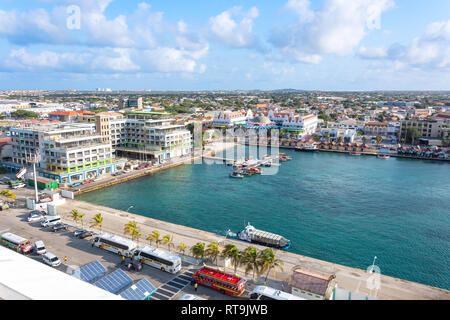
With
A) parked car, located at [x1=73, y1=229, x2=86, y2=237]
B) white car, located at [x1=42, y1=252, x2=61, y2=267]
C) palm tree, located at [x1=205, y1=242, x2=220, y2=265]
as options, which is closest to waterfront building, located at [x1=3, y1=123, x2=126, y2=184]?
parked car, located at [x1=73, y1=229, x2=86, y2=237]

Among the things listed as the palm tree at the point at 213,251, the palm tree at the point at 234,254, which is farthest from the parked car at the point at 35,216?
the palm tree at the point at 234,254

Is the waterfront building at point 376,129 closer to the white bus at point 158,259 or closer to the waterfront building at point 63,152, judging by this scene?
the waterfront building at point 63,152

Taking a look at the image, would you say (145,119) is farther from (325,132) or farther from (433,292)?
(433,292)

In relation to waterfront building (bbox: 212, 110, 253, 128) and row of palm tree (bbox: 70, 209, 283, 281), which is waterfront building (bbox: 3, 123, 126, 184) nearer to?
row of palm tree (bbox: 70, 209, 283, 281)

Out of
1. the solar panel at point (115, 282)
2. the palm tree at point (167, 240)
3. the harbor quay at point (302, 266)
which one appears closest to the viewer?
the solar panel at point (115, 282)
